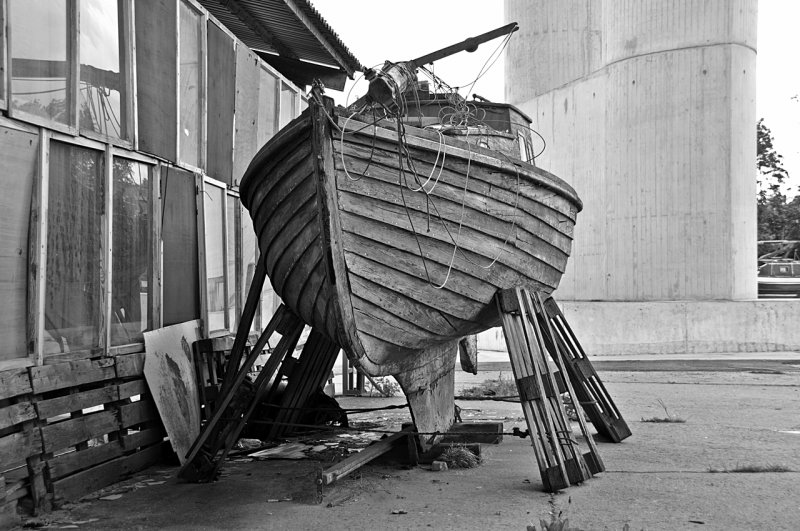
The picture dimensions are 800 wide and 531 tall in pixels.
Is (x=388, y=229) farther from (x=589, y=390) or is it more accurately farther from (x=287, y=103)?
(x=287, y=103)

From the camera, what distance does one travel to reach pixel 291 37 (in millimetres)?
10586

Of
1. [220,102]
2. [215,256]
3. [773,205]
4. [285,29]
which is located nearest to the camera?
[215,256]

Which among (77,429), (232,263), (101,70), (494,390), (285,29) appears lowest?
(494,390)

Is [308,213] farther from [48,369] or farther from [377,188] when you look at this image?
[48,369]

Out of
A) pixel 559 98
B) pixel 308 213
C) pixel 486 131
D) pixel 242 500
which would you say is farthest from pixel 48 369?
pixel 559 98

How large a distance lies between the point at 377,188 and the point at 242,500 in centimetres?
240

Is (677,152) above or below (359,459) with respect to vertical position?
above

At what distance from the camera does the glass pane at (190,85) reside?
313 inches

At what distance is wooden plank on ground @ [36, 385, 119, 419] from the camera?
211 inches

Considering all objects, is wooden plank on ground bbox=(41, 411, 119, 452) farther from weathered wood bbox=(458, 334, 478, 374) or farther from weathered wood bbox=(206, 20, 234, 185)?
weathered wood bbox=(458, 334, 478, 374)

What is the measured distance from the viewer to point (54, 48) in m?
5.63

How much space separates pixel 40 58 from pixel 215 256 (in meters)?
3.60

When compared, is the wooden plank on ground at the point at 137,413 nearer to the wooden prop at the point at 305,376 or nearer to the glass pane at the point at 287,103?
the wooden prop at the point at 305,376

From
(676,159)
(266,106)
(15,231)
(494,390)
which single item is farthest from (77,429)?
(676,159)
